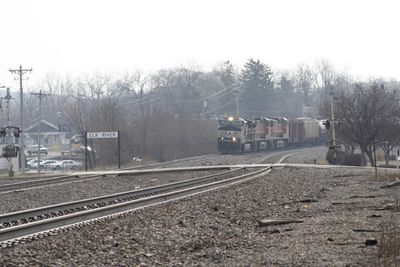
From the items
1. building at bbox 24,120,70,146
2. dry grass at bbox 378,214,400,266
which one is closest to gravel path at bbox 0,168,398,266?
dry grass at bbox 378,214,400,266

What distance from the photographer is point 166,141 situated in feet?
227

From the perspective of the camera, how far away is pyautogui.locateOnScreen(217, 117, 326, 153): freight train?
203 ft

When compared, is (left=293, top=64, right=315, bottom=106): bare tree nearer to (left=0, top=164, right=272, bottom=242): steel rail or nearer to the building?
the building

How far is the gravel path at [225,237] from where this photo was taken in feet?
30.2

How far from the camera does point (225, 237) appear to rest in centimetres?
1215

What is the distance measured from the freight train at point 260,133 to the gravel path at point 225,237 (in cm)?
3940

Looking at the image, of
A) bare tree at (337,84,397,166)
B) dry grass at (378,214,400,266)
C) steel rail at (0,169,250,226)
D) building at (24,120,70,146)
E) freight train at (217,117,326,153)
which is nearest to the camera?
dry grass at (378,214,400,266)

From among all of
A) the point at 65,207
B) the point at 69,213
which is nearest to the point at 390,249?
the point at 69,213

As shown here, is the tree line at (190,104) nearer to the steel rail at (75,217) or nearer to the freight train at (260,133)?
the freight train at (260,133)

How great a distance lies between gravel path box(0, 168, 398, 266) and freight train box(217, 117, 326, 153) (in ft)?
129

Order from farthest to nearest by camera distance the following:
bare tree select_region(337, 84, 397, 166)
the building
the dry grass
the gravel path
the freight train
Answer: the building, the freight train, bare tree select_region(337, 84, 397, 166), the gravel path, the dry grass

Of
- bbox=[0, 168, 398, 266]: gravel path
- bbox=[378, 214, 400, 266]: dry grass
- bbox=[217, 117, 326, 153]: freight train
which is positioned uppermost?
bbox=[217, 117, 326, 153]: freight train

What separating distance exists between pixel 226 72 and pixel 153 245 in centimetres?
11963

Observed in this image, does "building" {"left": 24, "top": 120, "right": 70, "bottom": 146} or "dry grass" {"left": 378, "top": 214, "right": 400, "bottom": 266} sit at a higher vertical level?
"building" {"left": 24, "top": 120, "right": 70, "bottom": 146}
